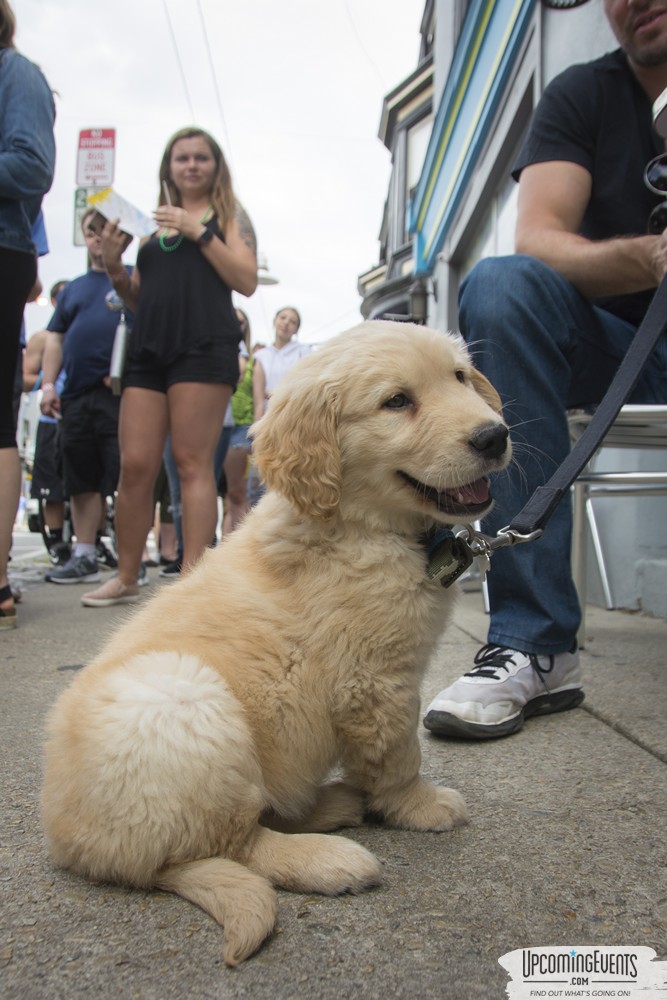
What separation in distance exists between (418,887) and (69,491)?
202 inches

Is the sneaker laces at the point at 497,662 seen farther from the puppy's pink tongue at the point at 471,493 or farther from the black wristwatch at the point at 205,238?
the black wristwatch at the point at 205,238

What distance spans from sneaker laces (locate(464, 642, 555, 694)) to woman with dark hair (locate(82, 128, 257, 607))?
1.81 meters

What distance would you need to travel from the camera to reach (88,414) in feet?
19.2

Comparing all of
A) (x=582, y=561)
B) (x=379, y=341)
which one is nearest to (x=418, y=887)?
(x=379, y=341)

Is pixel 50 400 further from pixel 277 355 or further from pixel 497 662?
pixel 497 662

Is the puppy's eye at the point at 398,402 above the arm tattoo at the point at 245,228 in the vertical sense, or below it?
below

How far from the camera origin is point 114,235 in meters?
4.04

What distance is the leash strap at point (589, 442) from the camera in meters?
1.65

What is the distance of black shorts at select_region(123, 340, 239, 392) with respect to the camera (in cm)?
373

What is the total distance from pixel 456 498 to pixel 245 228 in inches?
118

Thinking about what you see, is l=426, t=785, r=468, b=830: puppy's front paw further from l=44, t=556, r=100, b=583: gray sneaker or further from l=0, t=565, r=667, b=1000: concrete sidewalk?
l=44, t=556, r=100, b=583: gray sneaker

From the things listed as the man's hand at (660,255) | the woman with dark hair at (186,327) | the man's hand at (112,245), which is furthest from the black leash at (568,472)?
the man's hand at (112,245)

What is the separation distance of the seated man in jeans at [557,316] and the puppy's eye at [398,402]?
0.75 m

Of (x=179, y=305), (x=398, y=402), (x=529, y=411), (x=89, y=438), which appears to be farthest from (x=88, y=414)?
(x=398, y=402)
